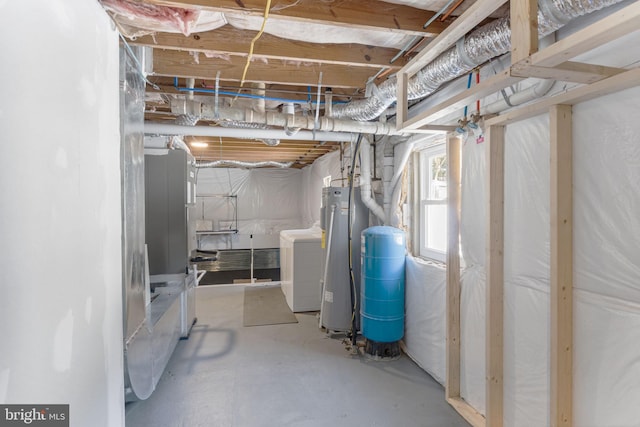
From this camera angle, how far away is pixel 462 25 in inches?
49.6

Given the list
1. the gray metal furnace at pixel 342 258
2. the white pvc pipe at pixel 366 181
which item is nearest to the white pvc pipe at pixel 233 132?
the white pvc pipe at pixel 366 181

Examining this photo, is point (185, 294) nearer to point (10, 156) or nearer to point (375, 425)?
point (375, 425)

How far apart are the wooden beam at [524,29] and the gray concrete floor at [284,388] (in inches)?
80.5

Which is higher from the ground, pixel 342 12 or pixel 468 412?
pixel 342 12

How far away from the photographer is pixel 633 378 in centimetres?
122

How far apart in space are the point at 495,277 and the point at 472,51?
→ 48.0 inches

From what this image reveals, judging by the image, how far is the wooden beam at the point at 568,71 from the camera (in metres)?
1.03

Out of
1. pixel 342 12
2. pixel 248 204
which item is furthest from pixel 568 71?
pixel 248 204

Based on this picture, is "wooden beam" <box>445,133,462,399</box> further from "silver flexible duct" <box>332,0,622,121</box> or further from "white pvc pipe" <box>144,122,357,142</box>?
→ "white pvc pipe" <box>144,122,357,142</box>

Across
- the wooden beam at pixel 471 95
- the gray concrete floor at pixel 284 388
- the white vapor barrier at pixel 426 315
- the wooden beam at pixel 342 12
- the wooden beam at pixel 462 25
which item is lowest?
the gray concrete floor at pixel 284 388

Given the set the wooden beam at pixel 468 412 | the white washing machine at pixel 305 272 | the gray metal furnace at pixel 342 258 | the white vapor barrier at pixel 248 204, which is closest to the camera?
the wooden beam at pixel 468 412

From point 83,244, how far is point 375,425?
6.11 feet

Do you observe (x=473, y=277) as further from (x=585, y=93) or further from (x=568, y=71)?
(x=568, y=71)

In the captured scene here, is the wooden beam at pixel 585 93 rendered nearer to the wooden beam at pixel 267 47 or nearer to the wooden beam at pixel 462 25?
the wooden beam at pixel 462 25
